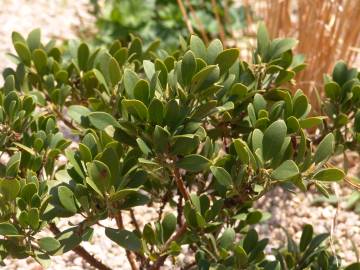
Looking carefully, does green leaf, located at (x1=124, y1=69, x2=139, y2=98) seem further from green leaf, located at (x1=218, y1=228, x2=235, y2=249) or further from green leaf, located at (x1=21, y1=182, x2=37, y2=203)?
green leaf, located at (x1=218, y1=228, x2=235, y2=249)

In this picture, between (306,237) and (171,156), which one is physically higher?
(171,156)

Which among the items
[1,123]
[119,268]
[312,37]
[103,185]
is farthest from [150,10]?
[103,185]

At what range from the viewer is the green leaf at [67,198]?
1.43m

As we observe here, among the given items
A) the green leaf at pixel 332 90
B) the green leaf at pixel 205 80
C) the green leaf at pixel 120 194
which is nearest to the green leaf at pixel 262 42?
the green leaf at pixel 332 90

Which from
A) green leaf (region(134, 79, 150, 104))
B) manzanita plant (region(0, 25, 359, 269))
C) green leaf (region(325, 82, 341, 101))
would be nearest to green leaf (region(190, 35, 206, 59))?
manzanita plant (region(0, 25, 359, 269))

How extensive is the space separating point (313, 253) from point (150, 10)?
8.07 ft

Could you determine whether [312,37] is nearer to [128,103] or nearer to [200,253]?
[200,253]

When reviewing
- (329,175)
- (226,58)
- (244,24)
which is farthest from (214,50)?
(244,24)

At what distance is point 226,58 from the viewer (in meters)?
1.56

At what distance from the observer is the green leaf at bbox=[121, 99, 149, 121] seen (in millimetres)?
1396

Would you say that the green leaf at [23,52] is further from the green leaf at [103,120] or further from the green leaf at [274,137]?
the green leaf at [274,137]

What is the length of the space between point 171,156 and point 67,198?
0.25 m

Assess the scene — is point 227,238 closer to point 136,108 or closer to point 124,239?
point 124,239

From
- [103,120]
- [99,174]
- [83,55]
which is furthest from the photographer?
[83,55]
